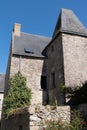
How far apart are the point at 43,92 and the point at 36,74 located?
69.9 inches

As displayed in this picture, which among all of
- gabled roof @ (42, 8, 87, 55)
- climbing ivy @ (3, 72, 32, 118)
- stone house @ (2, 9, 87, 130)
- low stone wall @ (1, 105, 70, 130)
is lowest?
low stone wall @ (1, 105, 70, 130)

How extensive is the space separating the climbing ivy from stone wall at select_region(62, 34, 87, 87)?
3.76 meters

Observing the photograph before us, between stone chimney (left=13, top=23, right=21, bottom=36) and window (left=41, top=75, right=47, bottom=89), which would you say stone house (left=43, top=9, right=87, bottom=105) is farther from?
stone chimney (left=13, top=23, right=21, bottom=36)

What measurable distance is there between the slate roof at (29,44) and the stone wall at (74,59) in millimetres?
3402

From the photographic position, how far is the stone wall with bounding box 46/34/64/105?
601 inches

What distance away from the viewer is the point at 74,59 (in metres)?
15.7

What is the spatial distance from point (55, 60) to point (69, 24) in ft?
12.0

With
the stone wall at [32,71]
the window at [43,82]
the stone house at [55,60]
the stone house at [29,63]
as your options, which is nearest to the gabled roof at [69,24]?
the stone house at [55,60]

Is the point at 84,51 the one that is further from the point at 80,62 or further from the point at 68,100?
the point at 68,100

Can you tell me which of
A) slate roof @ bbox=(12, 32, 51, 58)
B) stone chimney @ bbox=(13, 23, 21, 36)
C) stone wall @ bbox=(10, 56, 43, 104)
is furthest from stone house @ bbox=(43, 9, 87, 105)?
stone chimney @ bbox=(13, 23, 21, 36)

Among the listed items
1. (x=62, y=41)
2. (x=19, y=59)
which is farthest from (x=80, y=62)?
(x=19, y=59)

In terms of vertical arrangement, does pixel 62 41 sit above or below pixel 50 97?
above

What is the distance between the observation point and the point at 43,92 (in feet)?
56.7

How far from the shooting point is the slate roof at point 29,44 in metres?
18.3
